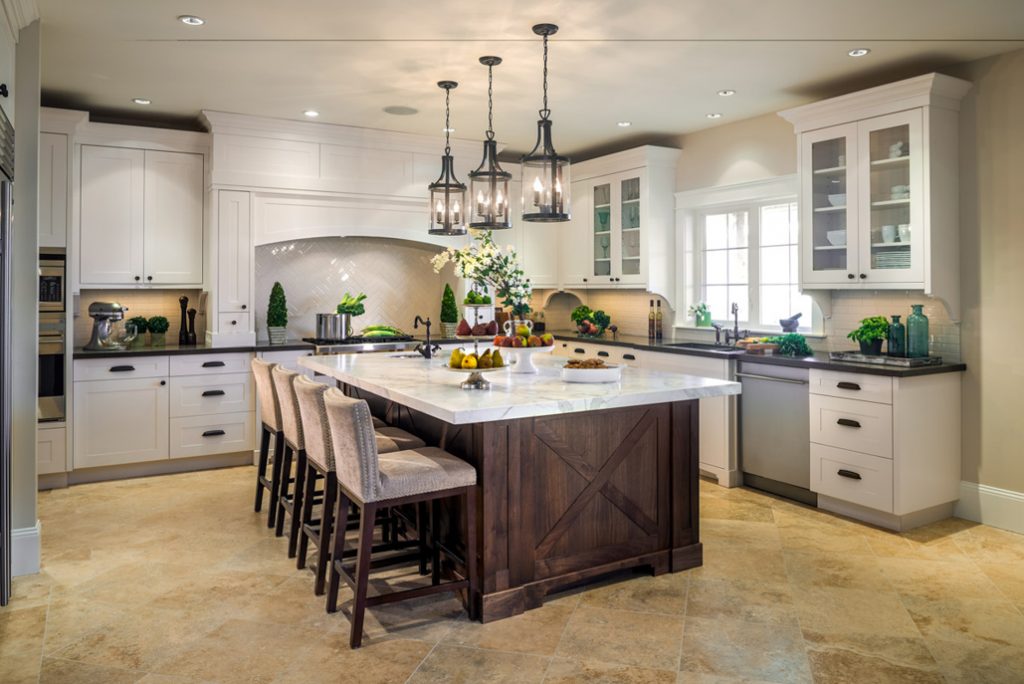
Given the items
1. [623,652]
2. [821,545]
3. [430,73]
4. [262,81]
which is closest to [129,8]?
[262,81]

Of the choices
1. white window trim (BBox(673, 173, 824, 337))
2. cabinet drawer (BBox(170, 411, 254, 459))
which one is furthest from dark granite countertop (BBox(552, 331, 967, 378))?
cabinet drawer (BBox(170, 411, 254, 459))

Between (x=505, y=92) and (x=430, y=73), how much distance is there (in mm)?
611

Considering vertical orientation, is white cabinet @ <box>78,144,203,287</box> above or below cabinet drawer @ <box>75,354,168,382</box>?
above

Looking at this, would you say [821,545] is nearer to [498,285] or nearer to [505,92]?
[498,285]

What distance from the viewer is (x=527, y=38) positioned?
12.9ft

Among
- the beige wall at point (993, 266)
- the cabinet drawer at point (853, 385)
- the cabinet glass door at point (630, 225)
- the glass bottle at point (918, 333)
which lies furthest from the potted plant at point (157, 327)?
the beige wall at point (993, 266)

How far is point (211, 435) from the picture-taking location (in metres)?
5.47

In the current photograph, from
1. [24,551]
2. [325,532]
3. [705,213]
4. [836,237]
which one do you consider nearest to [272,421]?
[325,532]

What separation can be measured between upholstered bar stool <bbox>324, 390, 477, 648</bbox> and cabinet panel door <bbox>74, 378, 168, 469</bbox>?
9.24 ft

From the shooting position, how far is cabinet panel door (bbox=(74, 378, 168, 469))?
507 cm

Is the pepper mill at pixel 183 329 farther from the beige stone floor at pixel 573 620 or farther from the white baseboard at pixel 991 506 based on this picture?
the white baseboard at pixel 991 506

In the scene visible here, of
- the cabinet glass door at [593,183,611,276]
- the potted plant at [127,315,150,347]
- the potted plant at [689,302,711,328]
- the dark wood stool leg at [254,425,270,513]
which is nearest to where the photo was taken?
the dark wood stool leg at [254,425,270,513]

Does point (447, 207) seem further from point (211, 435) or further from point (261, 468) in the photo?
point (211, 435)

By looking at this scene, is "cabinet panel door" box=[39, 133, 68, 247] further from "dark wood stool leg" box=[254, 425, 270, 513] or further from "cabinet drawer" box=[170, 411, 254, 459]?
"dark wood stool leg" box=[254, 425, 270, 513]
